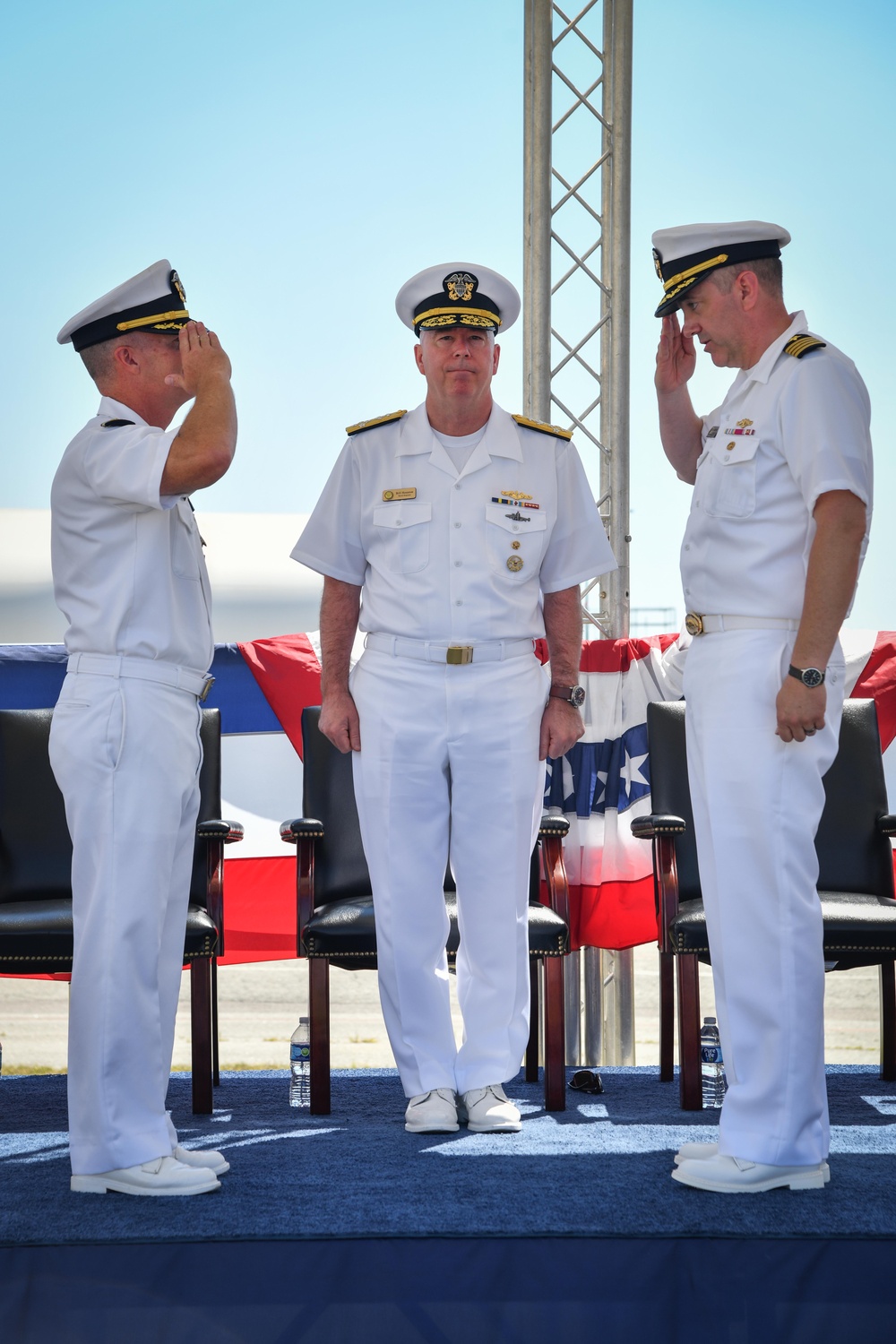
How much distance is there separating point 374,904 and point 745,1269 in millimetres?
1265

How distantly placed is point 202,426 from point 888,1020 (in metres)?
2.56

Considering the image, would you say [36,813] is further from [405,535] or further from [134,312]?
[134,312]

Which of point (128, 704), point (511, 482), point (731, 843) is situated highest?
point (511, 482)

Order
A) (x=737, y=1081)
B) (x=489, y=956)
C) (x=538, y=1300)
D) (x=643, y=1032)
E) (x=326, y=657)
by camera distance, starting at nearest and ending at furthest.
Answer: (x=538, y=1300) → (x=737, y=1081) → (x=489, y=956) → (x=326, y=657) → (x=643, y=1032)

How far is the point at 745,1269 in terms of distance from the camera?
6.17ft

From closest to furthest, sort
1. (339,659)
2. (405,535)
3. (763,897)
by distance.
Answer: (763,897) < (405,535) < (339,659)

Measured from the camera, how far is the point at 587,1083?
3.46m

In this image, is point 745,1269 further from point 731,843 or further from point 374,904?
point 374,904

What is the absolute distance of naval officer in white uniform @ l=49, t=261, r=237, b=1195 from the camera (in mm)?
2248

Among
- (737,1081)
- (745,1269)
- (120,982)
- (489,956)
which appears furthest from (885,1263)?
(120,982)

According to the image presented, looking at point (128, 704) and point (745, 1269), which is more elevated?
point (128, 704)

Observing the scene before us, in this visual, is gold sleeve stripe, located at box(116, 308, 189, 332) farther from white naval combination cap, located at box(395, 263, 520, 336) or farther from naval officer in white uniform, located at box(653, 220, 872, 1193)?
naval officer in white uniform, located at box(653, 220, 872, 1193)

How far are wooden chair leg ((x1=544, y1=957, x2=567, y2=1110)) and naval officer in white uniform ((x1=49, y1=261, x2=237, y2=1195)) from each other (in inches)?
39.0

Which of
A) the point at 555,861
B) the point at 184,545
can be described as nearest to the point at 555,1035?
the point at 555,861
